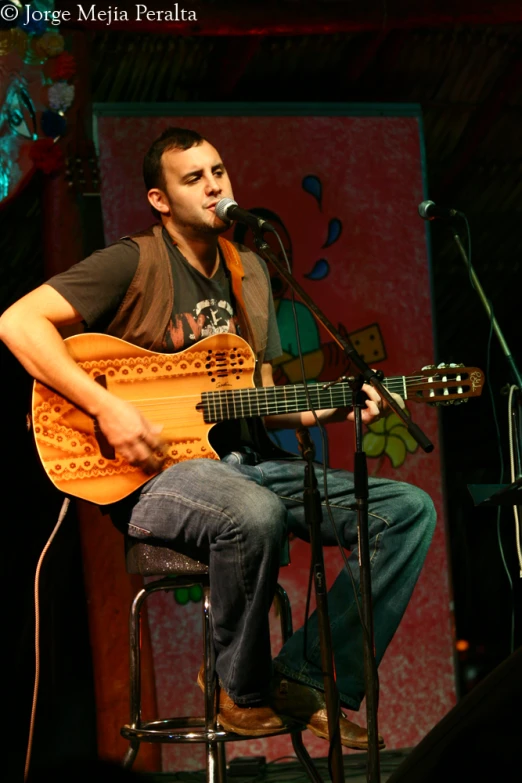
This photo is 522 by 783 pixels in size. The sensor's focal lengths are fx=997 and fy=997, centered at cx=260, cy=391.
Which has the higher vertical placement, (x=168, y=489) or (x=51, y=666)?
(x=168, y=489)

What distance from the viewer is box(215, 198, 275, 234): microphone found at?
2.65 meters

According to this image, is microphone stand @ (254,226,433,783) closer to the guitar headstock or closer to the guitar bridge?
the guitar headstock

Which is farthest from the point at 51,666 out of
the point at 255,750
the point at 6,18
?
the point at 6,18

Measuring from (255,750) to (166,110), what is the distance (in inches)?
111

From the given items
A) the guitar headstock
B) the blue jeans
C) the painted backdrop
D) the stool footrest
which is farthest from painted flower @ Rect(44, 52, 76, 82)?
the stool footrest

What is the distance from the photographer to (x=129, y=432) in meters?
2.79

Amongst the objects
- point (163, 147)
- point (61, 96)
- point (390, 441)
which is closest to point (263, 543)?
point (163, 147)

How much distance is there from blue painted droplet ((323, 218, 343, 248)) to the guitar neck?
1.71 metres

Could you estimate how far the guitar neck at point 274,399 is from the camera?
293cm

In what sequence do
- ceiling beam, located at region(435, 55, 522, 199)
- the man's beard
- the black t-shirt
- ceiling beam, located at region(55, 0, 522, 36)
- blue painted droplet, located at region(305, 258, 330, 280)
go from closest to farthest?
the black t-shirt, the man's beard, ceiling beam, located at region(55, 0, 522, 36), blue painted droplet, located at region(305, 258, 330, 280), ceiling beam, located at region(435, 55, 522, 199)

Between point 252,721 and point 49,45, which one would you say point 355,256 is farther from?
point 252,721

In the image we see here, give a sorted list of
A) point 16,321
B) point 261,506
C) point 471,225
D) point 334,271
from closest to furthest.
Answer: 1. point 261,506
2. point 16,321
3. point 334,271
4. point 471,225

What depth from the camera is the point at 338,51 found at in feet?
15.3

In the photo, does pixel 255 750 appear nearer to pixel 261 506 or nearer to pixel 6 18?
pixel 261 506
